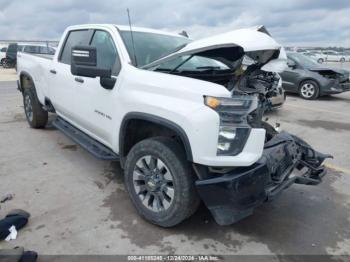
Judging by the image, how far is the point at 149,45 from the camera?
13.4 ft

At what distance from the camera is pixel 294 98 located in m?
11.9

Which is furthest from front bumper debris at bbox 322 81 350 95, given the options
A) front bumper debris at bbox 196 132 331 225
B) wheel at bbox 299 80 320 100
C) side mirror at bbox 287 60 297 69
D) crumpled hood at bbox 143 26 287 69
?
front bumper debris at bbox 196 132 331 225

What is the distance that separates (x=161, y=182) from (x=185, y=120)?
28.2 inches

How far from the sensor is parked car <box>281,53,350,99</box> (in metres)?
11.3

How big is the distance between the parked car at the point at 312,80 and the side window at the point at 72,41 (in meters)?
8.03

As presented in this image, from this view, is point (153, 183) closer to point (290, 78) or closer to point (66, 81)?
point (66, 81)

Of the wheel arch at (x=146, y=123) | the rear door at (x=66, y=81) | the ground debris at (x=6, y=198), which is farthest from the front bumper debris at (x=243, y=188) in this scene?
the rear door at (x=66, y=81)

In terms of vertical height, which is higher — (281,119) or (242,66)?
(242,66)

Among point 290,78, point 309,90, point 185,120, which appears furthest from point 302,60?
point 185,120

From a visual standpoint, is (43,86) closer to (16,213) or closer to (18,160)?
(18,160)

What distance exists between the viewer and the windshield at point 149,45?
12.4 feet

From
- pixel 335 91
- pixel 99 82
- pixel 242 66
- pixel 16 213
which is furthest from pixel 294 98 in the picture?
pixel 16 213

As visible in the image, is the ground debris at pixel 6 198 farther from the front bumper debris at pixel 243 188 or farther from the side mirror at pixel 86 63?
the front bumper debris at pixel 243 188

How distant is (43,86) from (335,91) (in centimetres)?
951
